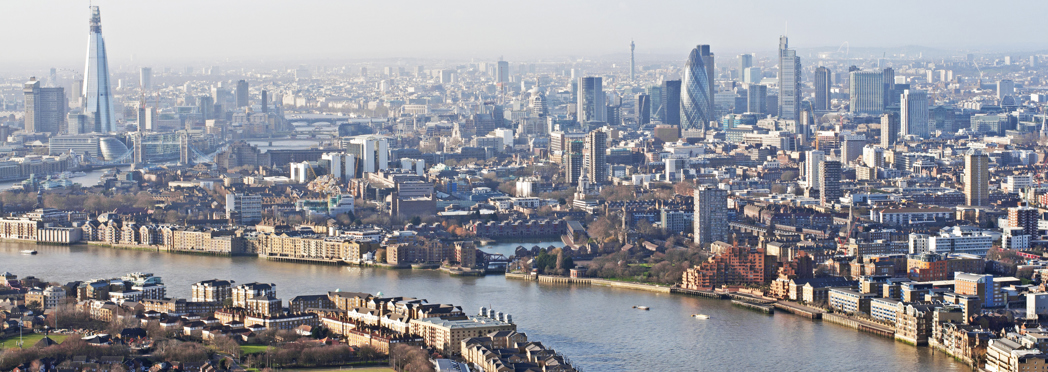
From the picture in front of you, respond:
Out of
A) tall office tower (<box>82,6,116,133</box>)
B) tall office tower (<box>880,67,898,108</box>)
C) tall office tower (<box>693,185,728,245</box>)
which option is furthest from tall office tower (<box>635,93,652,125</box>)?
tall office tower (<box>693,185,728,245</box>)

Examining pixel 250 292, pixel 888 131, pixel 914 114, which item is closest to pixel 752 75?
pixel 914 114

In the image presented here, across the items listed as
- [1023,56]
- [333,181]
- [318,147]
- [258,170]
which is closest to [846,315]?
[333,181]

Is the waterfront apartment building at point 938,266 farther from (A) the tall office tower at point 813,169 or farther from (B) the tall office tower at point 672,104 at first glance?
(B) the tall office tower at point 672,104

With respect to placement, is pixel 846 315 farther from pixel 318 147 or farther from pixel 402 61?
pixel 402 61

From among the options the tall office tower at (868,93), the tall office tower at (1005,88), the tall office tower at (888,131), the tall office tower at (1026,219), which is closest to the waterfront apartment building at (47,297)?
the tall office tower at (1026,219)

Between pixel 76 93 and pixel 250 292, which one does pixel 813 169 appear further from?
pixel 76 93

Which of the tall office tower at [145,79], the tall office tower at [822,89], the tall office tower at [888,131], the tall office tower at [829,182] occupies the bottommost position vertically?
the tall office tower at [829,182]

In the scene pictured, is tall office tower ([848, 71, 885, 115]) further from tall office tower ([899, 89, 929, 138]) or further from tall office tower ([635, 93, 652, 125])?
tall office tower ([899, 89, 929, 138])
